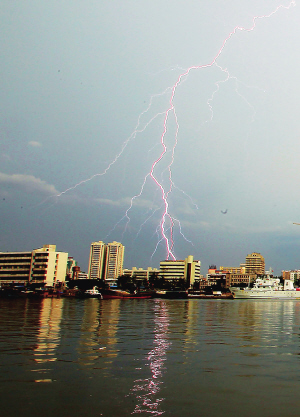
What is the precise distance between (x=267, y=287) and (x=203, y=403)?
123102 millimetres

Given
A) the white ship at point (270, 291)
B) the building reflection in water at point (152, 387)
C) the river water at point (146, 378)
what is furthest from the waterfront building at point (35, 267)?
the building reflection in water at point (152, 387)

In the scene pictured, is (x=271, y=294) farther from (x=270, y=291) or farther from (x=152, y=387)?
(x=152, y=387)

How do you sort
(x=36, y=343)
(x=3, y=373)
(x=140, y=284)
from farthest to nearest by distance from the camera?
(x=140, y=284) → (x=36, y=343) → (x=3, y=373)


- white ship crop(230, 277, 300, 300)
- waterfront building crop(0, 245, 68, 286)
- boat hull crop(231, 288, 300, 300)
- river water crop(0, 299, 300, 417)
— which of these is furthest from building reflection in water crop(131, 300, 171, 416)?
waterfront building crop(0, 245, 68, 286)

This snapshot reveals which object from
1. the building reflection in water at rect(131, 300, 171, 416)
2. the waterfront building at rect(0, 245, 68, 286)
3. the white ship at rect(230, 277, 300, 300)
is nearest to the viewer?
the building reflection in water at rect(131, 300, 171, 416)

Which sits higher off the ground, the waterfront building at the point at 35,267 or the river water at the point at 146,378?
the waterfront building at the point at 35,267

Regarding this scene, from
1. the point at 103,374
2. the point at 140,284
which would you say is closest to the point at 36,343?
the point at 103,374

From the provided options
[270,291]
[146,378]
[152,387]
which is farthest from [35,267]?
[152,387]

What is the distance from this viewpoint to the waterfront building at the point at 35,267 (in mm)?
143125

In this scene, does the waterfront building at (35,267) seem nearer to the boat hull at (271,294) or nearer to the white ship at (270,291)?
the white ship at (270,291)

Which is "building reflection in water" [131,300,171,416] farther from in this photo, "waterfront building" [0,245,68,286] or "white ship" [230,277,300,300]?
"waterfront building" [0,245,68,286]

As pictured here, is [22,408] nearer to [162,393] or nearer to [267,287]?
[162,393]

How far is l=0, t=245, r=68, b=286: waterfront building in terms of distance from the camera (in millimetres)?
143125

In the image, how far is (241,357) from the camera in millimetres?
13109
